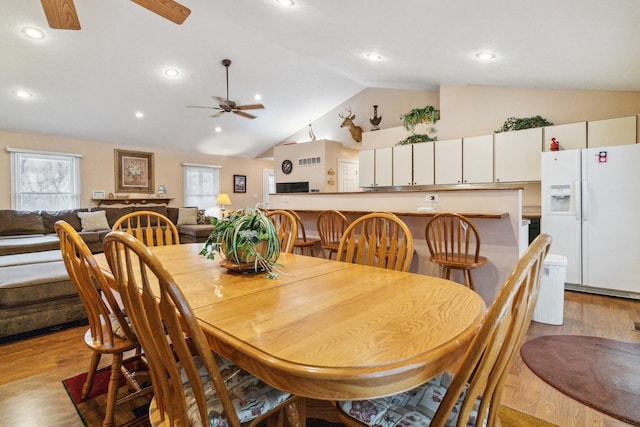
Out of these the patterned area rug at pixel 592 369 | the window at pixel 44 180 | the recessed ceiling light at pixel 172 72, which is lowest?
the patterned area rug at pixel 592 369

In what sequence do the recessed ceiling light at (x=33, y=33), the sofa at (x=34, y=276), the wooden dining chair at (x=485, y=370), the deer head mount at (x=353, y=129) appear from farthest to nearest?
1. the deer head mount at (x=353, y=129)
2. the recessed ceiling light at (x=33, y=33)
3. the sofa at (x=34, y=276)
4. the wooden dining chair at (x=485, y=370)

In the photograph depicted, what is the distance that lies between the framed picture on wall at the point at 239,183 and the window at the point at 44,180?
3.47 m

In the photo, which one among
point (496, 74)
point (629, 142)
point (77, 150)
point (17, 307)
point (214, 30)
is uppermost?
point (214, 30)

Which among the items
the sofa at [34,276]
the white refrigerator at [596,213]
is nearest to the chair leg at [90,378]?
the sofa at [34,276]

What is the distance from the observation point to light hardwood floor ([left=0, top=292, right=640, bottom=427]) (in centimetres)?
160

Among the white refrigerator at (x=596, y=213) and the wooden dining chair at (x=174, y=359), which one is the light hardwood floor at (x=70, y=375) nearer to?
the white refrigerator at (x=596, y=213)

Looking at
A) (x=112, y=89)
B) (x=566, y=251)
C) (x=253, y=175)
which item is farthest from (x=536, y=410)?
(x=253, y=175)

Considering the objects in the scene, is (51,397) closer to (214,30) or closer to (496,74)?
(214,30)

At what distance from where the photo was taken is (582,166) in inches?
139

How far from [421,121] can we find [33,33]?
552 centimetres

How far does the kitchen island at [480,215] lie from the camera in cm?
265

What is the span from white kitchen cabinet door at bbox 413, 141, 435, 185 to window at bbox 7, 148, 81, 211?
21.0 ft

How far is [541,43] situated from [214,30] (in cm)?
391

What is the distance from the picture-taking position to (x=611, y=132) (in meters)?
3.80
